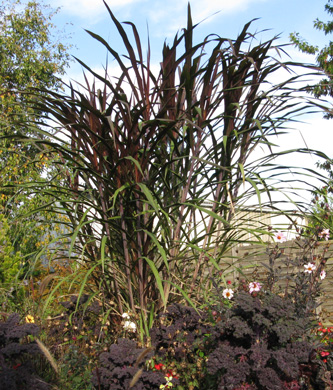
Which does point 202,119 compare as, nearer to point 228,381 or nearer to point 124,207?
point 124,207

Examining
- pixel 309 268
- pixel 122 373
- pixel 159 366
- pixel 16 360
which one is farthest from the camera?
pixel 309 268

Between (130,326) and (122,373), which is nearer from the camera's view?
(122,373)

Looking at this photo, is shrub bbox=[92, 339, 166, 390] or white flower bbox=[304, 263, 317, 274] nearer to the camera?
shrub bbox=[92, 339, 166, 390]

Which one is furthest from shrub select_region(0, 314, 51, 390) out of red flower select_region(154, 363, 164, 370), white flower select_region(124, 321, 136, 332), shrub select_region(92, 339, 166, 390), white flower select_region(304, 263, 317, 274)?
white flower select_region(304, 263, 317, 274)

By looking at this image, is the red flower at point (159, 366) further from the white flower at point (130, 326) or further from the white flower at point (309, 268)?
the white flower at point (309, 268)

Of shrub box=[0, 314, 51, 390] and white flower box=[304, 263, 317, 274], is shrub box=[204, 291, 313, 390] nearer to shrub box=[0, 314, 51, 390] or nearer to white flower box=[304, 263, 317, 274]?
white flower box=[304, 263, 317, 274]

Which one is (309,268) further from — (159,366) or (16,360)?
(16,360)

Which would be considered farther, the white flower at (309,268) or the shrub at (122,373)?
the white flower at (309,268)

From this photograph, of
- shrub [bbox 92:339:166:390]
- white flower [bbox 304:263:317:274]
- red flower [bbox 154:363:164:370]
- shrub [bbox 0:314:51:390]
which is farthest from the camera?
white flower [bbox 304:263:317:274]

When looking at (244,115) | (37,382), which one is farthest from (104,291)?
(244,115)

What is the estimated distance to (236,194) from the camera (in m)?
3.12

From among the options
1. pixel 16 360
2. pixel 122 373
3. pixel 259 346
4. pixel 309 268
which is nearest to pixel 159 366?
pixel 122 373

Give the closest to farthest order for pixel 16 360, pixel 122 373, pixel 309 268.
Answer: pixel 122 373 → pixel 16 360 → pixel 309 268

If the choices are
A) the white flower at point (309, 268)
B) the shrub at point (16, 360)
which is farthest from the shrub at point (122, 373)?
the white flower at point (309, 268)
